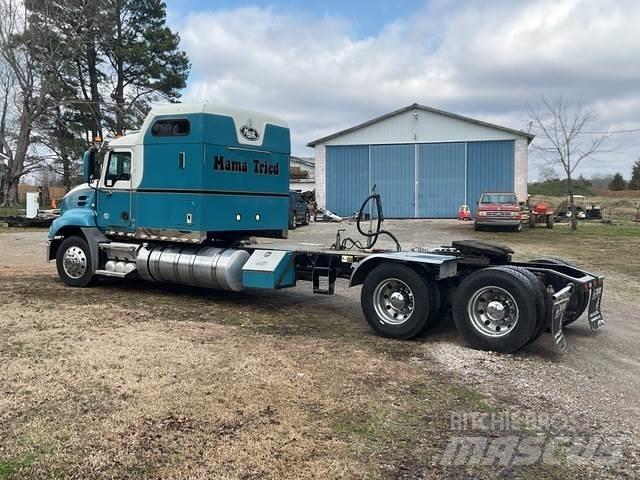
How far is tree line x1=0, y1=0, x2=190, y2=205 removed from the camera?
37.4m

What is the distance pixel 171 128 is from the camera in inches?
361

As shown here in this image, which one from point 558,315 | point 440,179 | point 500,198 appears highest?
point 440,179

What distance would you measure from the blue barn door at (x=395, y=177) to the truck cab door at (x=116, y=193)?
27011 millimetres

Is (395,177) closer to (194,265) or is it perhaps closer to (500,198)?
(500,198)

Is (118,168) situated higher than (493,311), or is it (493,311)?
(118,168)

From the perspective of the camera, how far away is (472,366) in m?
5.99

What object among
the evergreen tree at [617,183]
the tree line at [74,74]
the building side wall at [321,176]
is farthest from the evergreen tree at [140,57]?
the evergreen tree at [617,183]

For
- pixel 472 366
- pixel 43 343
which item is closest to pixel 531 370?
pixel 472 366

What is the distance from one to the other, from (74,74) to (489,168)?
94.4 ft

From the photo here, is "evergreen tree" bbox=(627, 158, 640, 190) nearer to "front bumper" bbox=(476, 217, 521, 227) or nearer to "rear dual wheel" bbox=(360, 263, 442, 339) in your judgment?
"front bumper" bbox=(476, 217, 521, 227)

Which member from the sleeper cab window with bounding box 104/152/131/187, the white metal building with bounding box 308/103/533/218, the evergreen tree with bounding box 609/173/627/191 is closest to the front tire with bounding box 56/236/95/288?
the sleeper cab window with bounding box 104/152/131/187

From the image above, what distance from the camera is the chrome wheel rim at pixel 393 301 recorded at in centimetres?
709

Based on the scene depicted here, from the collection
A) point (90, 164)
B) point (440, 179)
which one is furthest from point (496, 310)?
point (440, 179)

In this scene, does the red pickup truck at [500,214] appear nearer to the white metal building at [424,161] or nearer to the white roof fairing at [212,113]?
the white metal building at [424,161]
